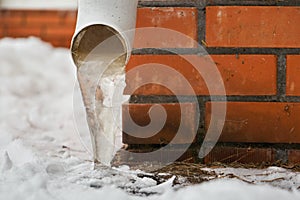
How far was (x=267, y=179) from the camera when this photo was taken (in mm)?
1122

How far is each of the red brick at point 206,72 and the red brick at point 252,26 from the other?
0.13 ft

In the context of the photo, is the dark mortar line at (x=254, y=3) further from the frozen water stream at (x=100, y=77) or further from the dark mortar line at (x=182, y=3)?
the frozen water stream at (x=100, y=77)

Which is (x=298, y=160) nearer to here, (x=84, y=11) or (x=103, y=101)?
(x=103, y=101)

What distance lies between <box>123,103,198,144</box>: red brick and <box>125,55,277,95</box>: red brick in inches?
1.5

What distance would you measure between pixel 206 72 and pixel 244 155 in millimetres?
235

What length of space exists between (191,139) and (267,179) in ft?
0.93

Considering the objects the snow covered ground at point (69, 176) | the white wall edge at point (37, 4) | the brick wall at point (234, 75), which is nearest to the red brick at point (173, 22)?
the brick wall at point (234, 75)

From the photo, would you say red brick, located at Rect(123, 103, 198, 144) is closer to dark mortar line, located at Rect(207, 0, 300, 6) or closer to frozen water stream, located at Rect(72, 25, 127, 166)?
frozen water stream, located at Rect(72, 25, 127, 166)

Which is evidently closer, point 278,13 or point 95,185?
point 95,185

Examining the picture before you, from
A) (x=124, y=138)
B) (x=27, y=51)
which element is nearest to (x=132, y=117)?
(x=124, y=138)

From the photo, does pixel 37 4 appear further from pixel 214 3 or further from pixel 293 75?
pixel 293 75

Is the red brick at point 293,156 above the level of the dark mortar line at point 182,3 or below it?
below

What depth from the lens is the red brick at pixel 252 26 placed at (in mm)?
1320

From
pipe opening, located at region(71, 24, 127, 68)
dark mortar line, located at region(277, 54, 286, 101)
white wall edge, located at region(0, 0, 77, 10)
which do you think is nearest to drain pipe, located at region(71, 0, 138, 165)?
pipe opening, located at region(71, 24, 127, 68)
